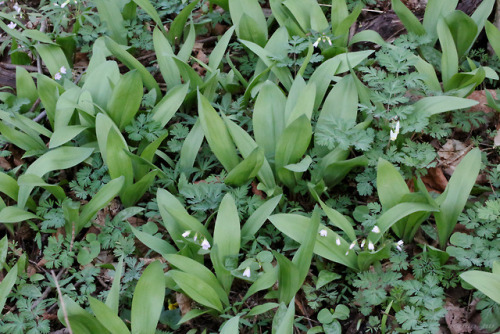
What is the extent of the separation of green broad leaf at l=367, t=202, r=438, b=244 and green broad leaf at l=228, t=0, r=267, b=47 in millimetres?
1446

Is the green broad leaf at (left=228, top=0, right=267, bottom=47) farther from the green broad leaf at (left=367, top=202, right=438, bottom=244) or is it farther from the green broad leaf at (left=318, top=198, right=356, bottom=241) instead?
the green broad leaf at (left=367, top=202, right=438, bottom=244)

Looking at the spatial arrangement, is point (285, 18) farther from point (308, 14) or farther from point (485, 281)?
point (485, 281)

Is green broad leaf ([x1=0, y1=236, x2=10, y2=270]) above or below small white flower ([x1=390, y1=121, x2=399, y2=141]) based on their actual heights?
below

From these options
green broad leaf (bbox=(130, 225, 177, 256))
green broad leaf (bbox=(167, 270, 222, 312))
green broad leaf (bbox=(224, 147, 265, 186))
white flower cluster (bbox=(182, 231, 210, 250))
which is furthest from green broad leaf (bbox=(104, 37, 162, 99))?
green broad leaf (bbox=(167, 270, 222, 312))

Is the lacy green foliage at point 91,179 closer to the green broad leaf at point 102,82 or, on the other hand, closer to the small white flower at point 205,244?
the green broad leaf at point 102,82

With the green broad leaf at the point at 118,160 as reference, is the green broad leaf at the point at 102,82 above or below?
above

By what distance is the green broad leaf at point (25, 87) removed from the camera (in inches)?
120

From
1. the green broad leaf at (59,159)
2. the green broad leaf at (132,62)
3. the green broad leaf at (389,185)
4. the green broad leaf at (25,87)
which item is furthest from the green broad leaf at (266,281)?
the green broad leaf at (25,87)

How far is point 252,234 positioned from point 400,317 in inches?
28.3

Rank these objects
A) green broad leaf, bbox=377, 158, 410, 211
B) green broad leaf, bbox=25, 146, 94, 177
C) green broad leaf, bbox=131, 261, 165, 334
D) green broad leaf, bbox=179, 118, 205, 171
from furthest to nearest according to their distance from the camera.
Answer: green broad leaf, bbox=179, 118, 205, 171, green broad leaf, bbox=25, 146, 94, 177, green broad leaf, bbox=377, 158, 410, 211, green broad leaf, bbox=131, 261, 165, 334

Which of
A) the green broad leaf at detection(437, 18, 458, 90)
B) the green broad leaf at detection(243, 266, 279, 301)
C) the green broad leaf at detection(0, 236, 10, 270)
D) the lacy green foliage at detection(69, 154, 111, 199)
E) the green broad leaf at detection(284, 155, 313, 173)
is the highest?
the green broad leaf at detection(437, 18, 458, 90)

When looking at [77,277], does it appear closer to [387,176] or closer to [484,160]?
[387,176]

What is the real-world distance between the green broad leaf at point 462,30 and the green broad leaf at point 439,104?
63 centimetres

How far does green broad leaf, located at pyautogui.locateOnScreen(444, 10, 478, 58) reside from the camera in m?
2.85
